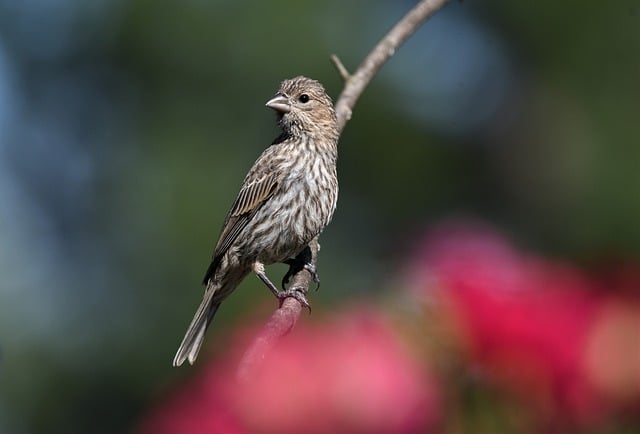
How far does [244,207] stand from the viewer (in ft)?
19.3

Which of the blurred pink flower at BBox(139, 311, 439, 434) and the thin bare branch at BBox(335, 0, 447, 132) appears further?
the thin bare branch at BBox(335, 0, 447, 132)

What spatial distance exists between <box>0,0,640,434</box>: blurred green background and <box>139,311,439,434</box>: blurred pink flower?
1022 cm

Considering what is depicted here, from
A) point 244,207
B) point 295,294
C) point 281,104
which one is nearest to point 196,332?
point 244,207

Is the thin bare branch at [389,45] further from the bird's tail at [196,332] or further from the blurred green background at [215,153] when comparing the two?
the blurred green background at [215,153]

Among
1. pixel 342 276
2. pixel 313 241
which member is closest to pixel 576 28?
pixel 342 276

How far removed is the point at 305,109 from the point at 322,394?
4265 millimetres

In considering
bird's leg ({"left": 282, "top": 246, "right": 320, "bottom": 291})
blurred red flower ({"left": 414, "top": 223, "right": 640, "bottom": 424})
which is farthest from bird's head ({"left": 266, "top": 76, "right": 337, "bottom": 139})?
blurred red flower ({"left": 414, "top": 223, "right": 640, "bottom": 424})

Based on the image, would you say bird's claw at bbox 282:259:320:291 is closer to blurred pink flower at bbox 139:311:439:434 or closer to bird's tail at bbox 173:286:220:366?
bird's tail at bbox 173:286:220:366

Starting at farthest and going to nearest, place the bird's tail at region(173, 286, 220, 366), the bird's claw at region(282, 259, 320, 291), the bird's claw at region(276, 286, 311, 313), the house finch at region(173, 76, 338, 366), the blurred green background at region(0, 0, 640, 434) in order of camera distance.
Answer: the blurred green background at region(0, 0, 640, 434), the bird's tail at region(173, 286, 220, 366), the house finch at region(173, 76, 338, 366), the bird's claw at region(282, 259, 320, 291), the bird's claw at region(276, 286, 311, 313)

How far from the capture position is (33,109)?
696 inches

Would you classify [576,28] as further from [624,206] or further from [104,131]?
[104,131]

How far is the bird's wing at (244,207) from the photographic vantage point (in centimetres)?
577

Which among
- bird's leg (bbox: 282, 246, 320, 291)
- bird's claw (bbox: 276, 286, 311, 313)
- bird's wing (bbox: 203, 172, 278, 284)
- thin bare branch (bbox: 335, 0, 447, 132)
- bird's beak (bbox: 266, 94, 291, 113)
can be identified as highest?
thin bare branch (bbox: 335, 0, 447, 132)

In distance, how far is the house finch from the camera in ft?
18.2
